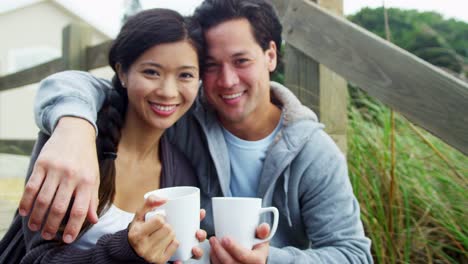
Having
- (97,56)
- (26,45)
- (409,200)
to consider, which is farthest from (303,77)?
(26,45)

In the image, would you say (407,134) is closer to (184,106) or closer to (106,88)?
(184,106)

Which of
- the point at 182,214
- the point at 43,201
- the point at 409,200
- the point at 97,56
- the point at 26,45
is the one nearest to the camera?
the point at 43,201

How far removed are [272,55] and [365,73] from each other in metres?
0.44

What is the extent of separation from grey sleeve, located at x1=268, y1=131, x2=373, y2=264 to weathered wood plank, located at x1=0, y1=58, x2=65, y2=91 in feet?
8.30

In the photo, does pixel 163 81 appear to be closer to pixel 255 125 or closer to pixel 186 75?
pixel 186 75

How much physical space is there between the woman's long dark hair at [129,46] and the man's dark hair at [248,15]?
8cm

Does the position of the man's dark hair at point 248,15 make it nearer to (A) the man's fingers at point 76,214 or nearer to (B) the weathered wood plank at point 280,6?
(B) the weathered wood plank at point 280,6

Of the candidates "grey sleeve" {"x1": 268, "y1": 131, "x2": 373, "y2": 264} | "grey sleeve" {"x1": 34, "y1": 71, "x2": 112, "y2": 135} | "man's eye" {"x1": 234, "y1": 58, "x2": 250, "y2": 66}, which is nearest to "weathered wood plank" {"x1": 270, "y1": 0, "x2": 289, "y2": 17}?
"man's eye" {"x1": 234, "y1": 58, "x2": 250, "y2": 66}

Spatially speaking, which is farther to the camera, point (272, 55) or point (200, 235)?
point (272, 55)

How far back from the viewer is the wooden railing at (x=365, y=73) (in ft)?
4.71

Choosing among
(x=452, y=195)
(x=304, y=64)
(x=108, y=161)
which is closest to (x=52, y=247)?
(x=108, y=161)

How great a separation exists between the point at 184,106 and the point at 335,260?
743 mm

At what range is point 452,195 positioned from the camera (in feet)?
6.93

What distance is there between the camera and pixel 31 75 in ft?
13.5
